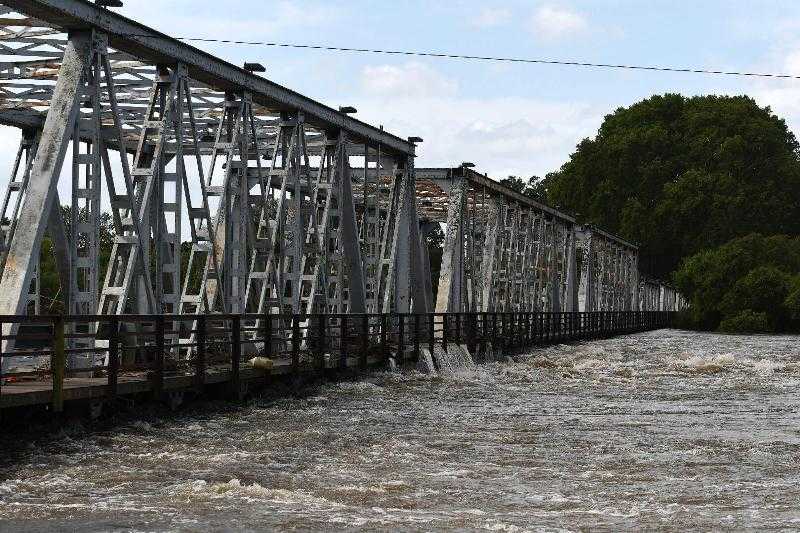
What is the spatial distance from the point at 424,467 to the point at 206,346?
734 cm

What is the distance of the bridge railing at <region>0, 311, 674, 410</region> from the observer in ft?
51.4

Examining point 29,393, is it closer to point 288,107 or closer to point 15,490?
point 15,490

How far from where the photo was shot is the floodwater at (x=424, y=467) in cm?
1108

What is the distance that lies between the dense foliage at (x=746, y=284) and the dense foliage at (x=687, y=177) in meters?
5.75

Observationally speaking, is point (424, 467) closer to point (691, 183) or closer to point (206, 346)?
point (206, 346)

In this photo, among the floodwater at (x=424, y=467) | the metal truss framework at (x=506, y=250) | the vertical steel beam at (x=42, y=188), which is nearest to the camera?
the floodwater at (x=424, y=467)

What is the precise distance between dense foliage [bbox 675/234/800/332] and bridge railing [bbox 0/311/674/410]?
2935cm

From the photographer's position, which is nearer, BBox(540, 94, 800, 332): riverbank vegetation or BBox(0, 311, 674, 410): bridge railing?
BBox(0, 311, 674, 410): bridge railing

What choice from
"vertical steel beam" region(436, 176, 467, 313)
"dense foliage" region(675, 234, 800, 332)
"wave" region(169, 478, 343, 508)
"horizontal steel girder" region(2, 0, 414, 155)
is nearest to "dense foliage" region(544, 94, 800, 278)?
"dense foliage" region(675, 234, 800, 332)

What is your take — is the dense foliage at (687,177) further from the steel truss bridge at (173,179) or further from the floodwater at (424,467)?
the floodwater at (424,467)

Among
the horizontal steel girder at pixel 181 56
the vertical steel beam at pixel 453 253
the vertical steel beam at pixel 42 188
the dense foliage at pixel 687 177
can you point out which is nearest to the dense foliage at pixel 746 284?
the dense foliage at pixel 687 177

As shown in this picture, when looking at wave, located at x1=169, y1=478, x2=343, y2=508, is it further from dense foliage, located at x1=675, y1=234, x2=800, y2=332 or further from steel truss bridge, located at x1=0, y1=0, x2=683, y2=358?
dense foliage, located at x1=675, y1=234, x2=800, y2=332

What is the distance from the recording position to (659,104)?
3425 inches

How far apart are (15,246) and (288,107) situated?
1019 cm
